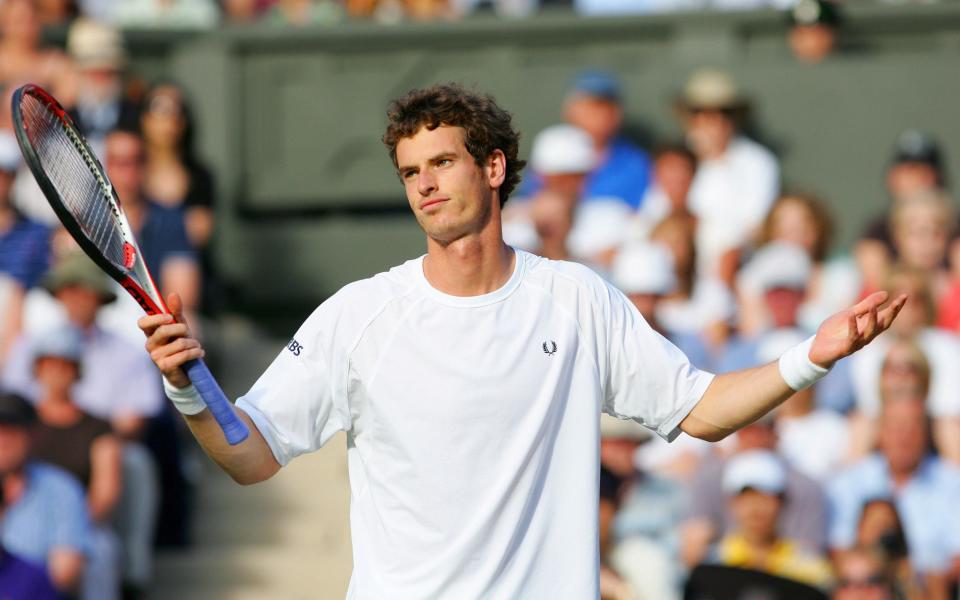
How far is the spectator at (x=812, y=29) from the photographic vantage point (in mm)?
11234

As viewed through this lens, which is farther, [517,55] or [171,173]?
[517,55]

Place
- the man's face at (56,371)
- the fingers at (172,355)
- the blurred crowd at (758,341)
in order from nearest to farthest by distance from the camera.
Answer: the fingers at (172,355) → the blurred crowd at (758,341) → the man's face at (56,371)

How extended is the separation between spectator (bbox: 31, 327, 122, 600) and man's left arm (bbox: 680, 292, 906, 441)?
4.57m

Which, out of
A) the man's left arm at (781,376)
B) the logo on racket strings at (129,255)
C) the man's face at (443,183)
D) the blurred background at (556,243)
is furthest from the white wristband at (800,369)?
the blurred background at (556,243)

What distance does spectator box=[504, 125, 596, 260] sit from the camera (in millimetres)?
9836

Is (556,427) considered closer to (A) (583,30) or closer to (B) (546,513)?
(B) (546,513)

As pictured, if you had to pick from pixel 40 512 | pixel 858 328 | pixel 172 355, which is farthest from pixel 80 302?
pixel 858 328

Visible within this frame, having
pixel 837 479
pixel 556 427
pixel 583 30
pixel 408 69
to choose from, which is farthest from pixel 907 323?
pixel 556 427

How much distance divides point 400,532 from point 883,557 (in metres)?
4.19

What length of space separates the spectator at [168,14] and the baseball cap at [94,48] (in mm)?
547

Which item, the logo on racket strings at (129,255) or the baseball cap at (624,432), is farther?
the baseball cap at (624,432)

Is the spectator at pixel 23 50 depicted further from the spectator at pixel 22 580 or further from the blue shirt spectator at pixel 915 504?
the blue shirt spectator at pixel 915 504

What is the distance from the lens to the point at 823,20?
11281mm

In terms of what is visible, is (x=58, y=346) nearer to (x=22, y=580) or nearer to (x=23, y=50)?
(x=22, y=580)
